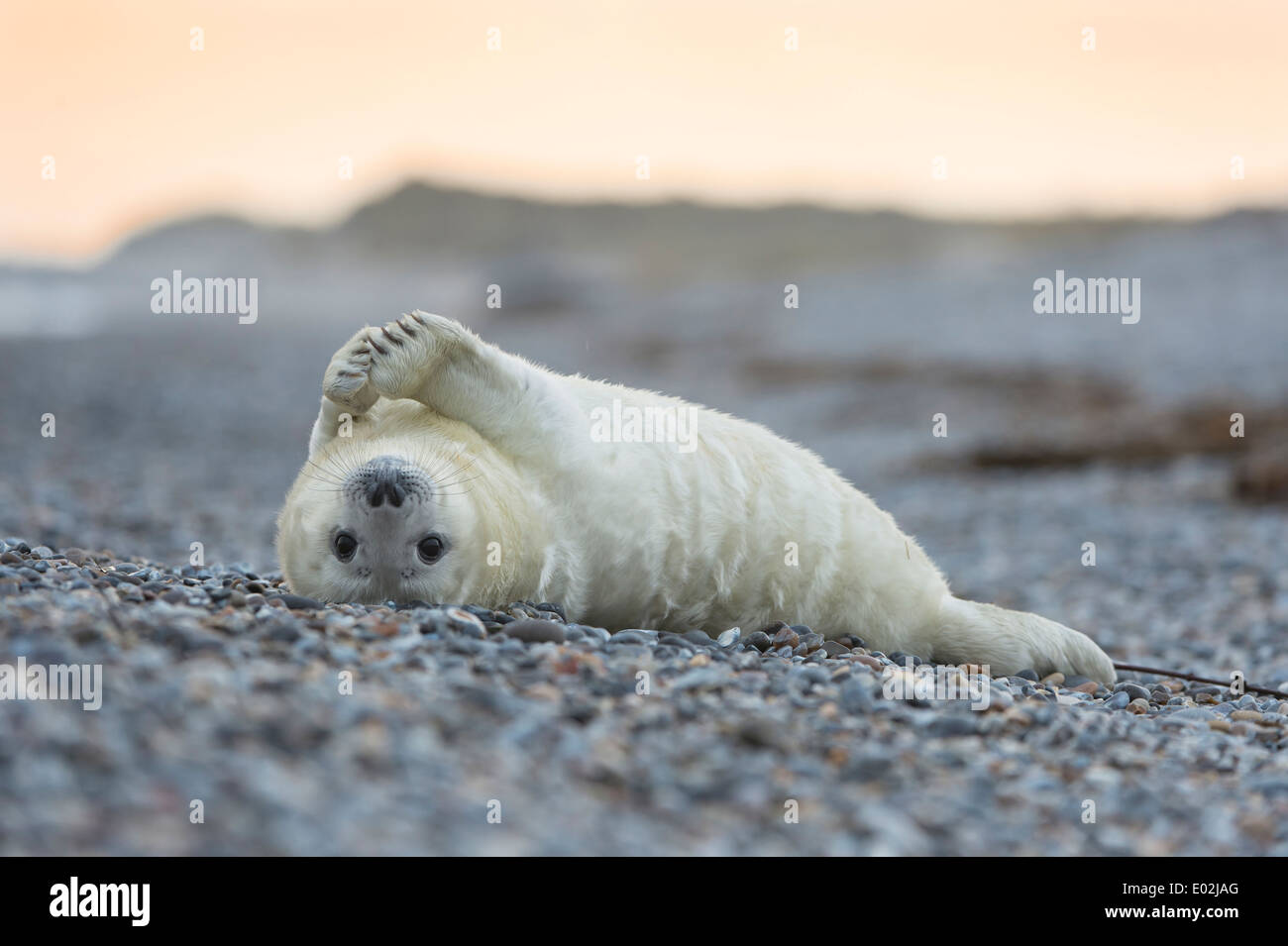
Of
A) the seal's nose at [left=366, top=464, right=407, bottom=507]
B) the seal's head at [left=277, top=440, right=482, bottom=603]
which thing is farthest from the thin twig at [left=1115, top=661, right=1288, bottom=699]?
the seal's nose at [left=366, top=464, right=407, bottom=507]

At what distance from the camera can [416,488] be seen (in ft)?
13.1

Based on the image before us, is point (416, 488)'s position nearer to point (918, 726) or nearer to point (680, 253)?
point (918, 726)

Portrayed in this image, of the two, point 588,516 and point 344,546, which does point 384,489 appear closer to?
point 344,546

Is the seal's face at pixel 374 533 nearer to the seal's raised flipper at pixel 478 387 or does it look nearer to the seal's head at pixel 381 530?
the seal's head at pixel 381 530

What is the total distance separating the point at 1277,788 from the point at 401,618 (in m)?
2.60

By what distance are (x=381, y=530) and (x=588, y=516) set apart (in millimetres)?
801

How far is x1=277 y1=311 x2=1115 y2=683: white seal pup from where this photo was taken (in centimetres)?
416

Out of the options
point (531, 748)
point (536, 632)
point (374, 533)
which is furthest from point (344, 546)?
point (531, 748)

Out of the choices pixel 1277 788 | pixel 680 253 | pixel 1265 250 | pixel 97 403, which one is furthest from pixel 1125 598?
pixel 680 253

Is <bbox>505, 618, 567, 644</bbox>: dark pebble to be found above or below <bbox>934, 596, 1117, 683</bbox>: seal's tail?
above

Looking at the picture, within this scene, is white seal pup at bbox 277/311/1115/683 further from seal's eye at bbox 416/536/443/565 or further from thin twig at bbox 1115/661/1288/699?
thin twig at bbox 1115/661/1288/699

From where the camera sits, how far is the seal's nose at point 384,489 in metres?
3.96

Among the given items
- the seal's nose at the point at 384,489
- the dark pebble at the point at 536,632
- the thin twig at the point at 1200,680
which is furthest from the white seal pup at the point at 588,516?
the dark pebble at the point at 536,632

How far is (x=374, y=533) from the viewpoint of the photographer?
160 inches
